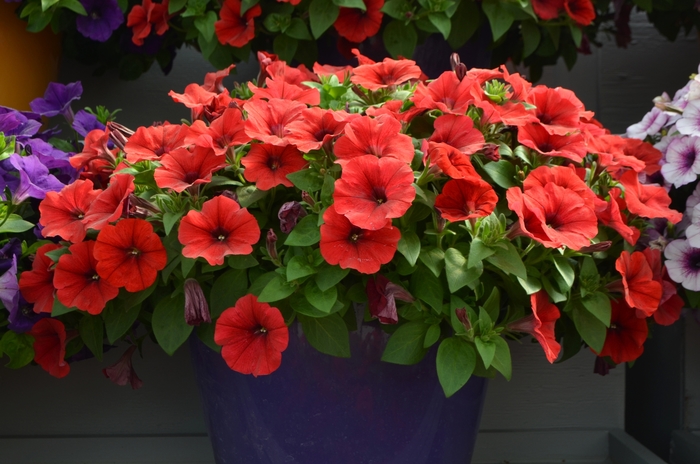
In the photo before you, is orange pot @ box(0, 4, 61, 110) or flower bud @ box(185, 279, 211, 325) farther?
orange pot @ box(0, 4, 61, 110)

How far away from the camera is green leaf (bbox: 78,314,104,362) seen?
35.9 inches

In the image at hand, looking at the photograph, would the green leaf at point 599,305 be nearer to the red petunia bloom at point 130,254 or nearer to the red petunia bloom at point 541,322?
the red petunia bloom at point 541,322

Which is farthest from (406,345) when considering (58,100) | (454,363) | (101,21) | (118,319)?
(101,21)

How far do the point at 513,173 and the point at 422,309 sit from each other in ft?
0.74

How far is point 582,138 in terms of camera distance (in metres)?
0.92

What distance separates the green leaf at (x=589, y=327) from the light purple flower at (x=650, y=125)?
449 mm

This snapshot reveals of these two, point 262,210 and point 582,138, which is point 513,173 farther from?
point 262,210

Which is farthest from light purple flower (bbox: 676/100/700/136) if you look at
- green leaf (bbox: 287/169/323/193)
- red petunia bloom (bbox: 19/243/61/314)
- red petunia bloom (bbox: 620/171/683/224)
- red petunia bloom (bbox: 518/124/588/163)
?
red petunia bloom (bbox: 19/243/61/314)

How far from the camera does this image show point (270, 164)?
0.87 meters

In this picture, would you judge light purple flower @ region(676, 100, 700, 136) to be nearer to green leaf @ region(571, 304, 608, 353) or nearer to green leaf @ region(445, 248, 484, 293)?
green leaf @ region(571, 304, 608, 353)

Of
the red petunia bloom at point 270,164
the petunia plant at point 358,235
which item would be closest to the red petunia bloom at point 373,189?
the petunia plant at point 358,235

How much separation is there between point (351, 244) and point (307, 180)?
0.38 ft

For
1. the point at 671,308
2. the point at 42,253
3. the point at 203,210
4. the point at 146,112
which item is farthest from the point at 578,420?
the point at 146,112

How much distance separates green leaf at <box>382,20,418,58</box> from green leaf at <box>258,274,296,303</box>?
1.90 ft
